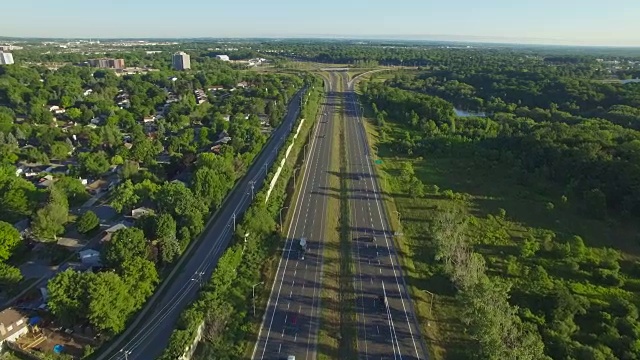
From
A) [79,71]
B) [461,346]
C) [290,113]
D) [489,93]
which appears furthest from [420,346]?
[79,71]

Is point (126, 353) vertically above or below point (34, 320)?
below

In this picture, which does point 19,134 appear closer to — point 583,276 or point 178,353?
point 178,353

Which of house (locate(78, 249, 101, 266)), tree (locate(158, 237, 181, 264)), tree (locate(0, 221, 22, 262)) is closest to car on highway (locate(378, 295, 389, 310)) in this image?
tree (locate(158, 237, 181, 264))

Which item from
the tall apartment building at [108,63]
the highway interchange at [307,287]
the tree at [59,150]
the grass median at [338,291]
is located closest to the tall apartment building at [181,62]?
the tall apartment building at [108,63]

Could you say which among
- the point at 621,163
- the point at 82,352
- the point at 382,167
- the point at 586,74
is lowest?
the point at 82,352

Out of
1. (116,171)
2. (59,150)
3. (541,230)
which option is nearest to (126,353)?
(116,171)

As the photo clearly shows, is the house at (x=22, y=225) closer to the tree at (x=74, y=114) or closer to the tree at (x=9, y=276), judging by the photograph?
the tree at (x=9, y=276)

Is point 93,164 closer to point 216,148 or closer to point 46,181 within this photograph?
point 46,181
